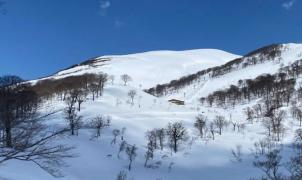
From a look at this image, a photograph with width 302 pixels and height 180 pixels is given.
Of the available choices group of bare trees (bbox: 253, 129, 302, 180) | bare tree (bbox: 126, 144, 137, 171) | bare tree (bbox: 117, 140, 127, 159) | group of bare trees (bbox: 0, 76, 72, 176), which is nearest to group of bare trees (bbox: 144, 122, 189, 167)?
bare tree (bbox: 126, 144, 137, 171)

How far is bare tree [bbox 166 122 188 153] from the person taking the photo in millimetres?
79588

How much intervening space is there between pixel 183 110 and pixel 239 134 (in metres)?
31.5

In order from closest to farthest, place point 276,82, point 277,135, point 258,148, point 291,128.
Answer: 1. point 258,148
2. point 277,135
3. point 291,128
4. point 276,82

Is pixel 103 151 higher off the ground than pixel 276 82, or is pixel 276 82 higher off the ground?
pixel 276 82

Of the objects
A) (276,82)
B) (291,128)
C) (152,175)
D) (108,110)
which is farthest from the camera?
(276,82)

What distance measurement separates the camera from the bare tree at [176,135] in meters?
79.6

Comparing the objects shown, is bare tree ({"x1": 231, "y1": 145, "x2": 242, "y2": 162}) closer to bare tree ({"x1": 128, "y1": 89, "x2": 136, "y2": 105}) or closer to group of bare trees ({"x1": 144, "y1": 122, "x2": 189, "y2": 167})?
group of bare trees ({"x1": 144, "y1": 122, "x2": 189, "y2": 167})

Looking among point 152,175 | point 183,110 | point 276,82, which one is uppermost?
point 276,82

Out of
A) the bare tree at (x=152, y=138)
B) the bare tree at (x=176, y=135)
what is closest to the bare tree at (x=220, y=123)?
the bare tree at (x=176, y=135)

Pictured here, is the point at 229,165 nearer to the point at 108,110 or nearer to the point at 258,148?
the point at 258,148

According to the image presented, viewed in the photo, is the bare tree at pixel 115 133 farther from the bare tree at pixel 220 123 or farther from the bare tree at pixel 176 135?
the bare tree at pixel 220 123

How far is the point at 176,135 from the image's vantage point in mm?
81562

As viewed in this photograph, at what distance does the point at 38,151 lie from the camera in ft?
28.8

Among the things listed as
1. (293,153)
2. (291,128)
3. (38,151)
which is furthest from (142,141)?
(38,151)
